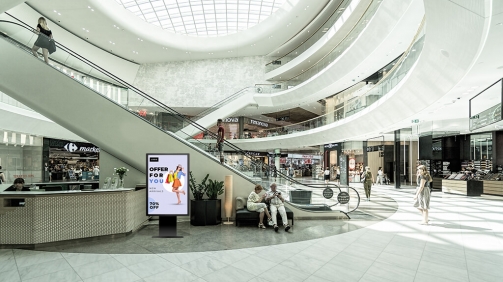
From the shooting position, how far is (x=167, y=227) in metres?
6.22

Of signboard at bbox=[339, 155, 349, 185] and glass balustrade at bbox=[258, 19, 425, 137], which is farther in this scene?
signboard at bbox=[339, 155, 349, 185]

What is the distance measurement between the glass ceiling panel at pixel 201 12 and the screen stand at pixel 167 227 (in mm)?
24099

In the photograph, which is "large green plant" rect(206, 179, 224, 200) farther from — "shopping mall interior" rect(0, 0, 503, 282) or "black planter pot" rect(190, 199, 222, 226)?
"black planter pot" rect(190, 199, 222, 226)

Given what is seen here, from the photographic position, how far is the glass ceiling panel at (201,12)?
26234mm

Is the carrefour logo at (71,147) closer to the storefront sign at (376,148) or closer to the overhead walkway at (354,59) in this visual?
the overhead walkway at (354,59)

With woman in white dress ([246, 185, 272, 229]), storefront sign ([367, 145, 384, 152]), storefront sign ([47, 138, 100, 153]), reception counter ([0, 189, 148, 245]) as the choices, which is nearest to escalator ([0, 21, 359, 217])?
woman in white dress ([246, 185, 272, 229])

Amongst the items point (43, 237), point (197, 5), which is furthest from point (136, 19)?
point (43, 237)

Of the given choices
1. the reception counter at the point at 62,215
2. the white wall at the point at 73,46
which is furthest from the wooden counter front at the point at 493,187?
the white wall at the point at 73,46

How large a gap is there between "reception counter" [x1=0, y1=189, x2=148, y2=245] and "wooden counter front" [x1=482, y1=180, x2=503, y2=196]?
16581 millimetres

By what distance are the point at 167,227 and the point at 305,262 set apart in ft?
10.5

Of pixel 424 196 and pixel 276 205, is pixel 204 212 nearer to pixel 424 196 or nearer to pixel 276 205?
pixel 276 205

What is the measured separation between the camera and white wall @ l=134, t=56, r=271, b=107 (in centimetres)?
2958

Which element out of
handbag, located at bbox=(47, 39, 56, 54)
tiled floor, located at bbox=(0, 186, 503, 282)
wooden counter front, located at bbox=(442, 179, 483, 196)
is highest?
handbag, located at bbox=(47, 39, 56, 54)

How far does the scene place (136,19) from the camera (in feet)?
76.9
